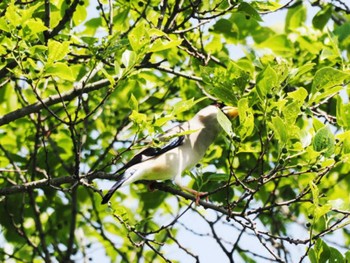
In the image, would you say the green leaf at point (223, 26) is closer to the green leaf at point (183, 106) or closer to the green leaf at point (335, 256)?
the green leaf at point (183, 106)

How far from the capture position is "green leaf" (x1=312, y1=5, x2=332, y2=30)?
20.1 feet

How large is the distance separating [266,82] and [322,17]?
8.06 feet

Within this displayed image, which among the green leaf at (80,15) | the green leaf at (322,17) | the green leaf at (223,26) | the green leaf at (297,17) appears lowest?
the green leaf at (223,26)

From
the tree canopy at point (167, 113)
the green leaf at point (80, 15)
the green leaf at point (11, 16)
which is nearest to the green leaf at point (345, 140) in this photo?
the tree canopy at point (167, 113)

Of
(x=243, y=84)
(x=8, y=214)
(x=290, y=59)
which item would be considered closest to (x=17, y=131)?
(x=8, y=214)

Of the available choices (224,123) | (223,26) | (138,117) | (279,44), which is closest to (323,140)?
(224,123)

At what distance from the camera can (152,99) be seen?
6676 millimetres

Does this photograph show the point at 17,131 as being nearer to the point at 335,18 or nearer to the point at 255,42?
the point at 255,42

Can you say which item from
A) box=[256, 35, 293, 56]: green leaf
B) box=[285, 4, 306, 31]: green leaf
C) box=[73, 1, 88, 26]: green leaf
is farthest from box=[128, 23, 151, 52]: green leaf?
box=[285, 4, 306, 31]: green leaf

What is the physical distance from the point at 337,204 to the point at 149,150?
131cm

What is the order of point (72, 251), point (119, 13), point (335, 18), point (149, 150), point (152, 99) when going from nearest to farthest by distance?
1. point (149, 150)
2. point (119, 13)
3. point (72, 251)
4. point (152, 99)
5. point (335, 18)

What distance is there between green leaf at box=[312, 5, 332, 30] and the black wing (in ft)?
5.78

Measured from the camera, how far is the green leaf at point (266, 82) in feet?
12.8

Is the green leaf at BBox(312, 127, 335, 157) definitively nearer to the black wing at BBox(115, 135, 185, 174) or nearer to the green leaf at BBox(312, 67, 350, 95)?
the green leaf at BBox(312, 67, 350, 95)
